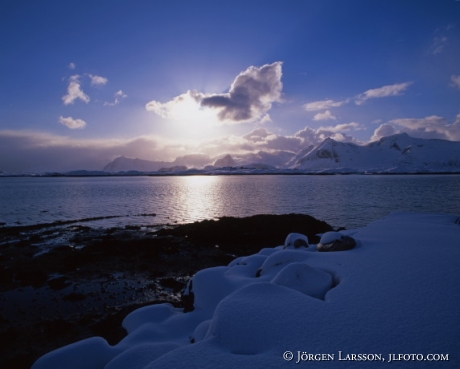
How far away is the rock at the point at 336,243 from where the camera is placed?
9320 millimetres

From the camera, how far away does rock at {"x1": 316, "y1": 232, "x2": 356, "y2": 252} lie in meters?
9.32

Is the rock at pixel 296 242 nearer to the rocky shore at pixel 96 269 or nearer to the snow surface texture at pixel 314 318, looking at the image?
the snow surface texture at pixel 314 318

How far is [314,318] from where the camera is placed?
4.71 meters

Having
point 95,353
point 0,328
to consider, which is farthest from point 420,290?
point 0,328

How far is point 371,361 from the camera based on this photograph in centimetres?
369

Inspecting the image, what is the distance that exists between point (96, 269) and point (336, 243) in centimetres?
1293

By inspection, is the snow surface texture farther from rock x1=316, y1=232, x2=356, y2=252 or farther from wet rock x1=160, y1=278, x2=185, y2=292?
wet rock x1=160, y1=278, x2=185, y2=292

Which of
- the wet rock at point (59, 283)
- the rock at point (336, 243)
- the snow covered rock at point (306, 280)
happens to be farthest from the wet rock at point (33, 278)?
the rock at point (336, 243)

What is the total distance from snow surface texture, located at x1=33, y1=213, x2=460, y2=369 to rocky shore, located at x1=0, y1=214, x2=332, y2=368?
276 cm

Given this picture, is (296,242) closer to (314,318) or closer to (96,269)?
(314,318)

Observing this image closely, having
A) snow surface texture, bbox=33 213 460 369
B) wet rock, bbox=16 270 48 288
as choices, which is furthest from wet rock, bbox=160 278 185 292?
wet rock, bbox=16 270 48 288

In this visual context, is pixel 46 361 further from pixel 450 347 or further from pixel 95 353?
pixel 450 347

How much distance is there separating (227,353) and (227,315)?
81cm

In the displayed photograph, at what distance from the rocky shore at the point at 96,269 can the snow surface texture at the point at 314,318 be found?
276 cm
